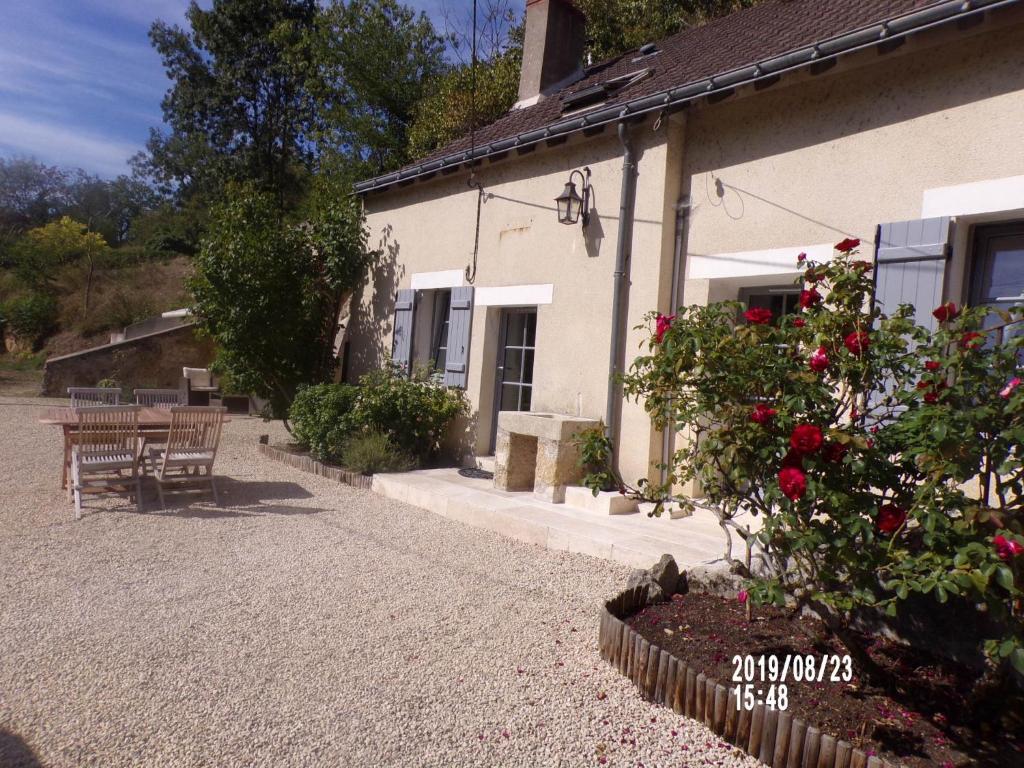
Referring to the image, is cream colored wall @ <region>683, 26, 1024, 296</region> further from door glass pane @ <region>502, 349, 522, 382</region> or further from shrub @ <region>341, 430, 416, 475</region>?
shrub @ <region>341, 430, 416, 475</region>

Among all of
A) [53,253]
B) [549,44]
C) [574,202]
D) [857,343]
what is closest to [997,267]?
[857,343]

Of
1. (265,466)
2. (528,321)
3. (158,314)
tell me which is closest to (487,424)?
(528,321)

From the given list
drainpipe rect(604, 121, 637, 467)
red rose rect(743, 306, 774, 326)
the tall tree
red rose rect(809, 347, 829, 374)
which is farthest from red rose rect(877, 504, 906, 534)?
the tall tree

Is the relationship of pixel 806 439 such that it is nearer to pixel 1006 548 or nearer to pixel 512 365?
pixel 1006 548

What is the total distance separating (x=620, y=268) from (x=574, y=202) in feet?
3.17

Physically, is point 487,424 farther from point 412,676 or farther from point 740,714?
point 740,714

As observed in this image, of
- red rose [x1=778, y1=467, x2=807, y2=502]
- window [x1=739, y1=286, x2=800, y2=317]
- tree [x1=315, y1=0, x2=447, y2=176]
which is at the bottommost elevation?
red rose [x1=778, y1=467, x2=807, y2=502]

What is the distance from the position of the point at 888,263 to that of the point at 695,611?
2734 mm

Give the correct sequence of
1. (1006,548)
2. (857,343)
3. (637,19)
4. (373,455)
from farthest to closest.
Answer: (637,19) → (373,455) → (857,343) → (1006,548)

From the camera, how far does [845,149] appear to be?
5.16 meters

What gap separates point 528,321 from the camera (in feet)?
26.0

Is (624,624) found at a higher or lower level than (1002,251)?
lower

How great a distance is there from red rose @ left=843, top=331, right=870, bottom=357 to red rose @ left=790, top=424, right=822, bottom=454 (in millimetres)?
472

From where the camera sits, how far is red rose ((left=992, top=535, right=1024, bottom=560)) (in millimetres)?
2053
